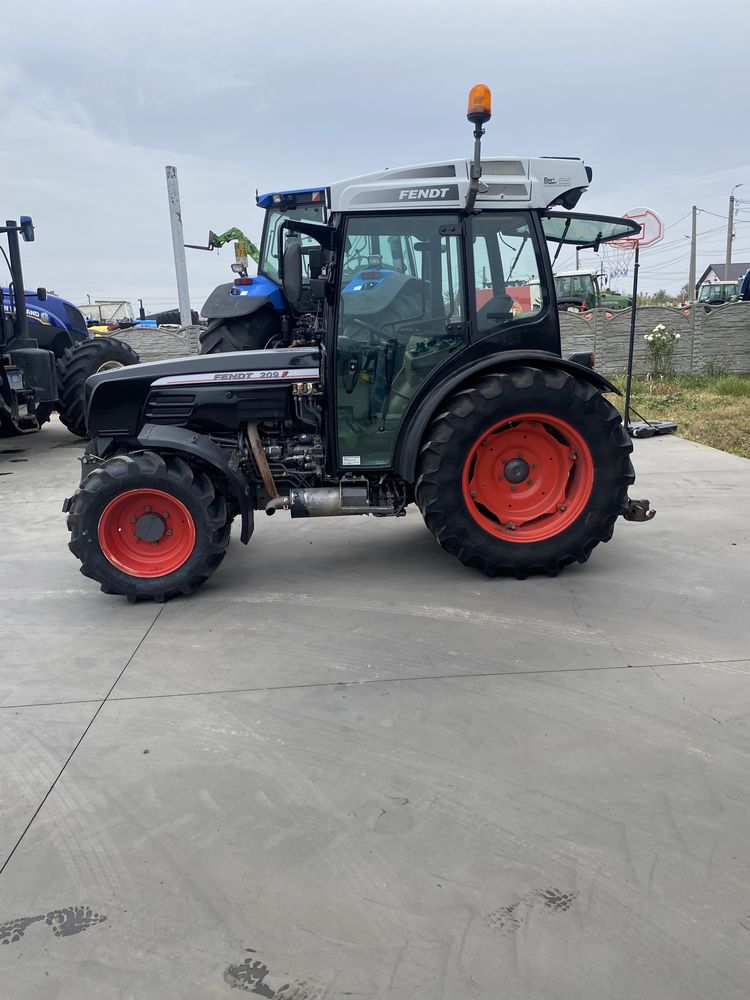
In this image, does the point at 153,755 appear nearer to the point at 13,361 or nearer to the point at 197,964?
the point at 197,964

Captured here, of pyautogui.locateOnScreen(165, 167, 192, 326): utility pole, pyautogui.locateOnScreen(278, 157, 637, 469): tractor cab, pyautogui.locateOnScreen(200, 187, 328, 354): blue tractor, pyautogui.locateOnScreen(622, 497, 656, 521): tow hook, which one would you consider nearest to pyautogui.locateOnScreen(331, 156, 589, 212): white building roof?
pyautogui.locateOnScreen(278, 157, 637, 469): tractor cab

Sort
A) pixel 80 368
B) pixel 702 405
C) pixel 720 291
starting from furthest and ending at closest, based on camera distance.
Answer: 1. pixel 720 291
2. pixel 702 405
3. pixel 80 368

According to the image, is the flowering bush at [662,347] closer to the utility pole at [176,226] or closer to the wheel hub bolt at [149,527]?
the utility pole at [176,226]

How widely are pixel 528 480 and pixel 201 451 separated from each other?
198 cm

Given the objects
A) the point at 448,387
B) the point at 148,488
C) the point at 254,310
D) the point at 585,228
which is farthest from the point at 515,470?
the point at 254,310

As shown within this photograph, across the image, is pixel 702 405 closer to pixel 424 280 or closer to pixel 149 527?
pixel 424 280

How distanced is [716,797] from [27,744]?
253cm

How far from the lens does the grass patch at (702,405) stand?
355 inches

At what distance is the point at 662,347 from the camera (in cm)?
1309

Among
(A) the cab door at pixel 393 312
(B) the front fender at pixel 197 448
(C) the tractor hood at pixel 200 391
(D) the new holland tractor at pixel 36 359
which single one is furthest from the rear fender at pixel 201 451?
(D) the new holland tractor at pixel 36 359

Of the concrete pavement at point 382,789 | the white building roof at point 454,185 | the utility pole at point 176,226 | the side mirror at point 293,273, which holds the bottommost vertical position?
the concrete pavement at point 382,789

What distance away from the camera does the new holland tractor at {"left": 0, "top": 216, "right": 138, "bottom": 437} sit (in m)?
8.73

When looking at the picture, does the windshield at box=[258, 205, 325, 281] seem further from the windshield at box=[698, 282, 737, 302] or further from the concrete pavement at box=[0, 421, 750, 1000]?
the windshield at box=[698, 282, 737, 302]

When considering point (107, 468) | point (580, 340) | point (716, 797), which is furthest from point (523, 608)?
point (580, 340)
